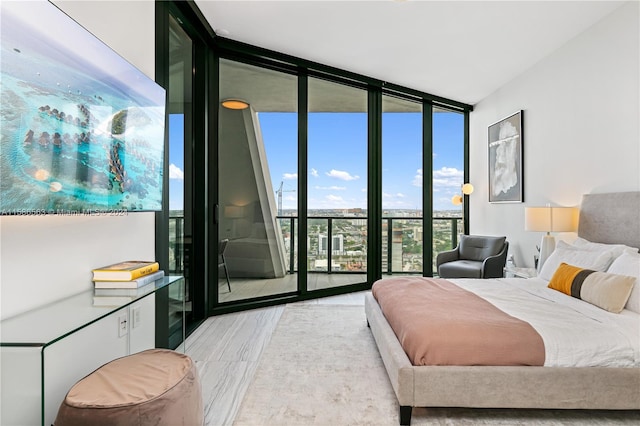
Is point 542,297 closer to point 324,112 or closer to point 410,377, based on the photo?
point 410,377

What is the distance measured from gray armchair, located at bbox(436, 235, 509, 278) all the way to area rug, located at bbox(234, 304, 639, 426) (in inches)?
80.7

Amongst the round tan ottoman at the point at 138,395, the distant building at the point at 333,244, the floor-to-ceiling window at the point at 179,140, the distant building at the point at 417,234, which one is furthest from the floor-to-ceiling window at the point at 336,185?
the round tan ottoman at the point at 138,395

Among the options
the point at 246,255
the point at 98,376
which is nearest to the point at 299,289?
the point at 246,255

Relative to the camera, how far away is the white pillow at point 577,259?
285 cm

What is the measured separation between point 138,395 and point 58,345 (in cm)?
47

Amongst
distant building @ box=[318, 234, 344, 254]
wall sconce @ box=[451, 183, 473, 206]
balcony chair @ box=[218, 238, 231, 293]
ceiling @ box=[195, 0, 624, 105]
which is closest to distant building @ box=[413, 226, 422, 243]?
wall sconce @ box=[451, 183, 473, 206]

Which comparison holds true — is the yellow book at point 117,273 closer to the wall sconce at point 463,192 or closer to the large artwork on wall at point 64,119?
the large artwork on wall at point 64,119

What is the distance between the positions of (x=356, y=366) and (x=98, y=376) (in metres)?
1.65

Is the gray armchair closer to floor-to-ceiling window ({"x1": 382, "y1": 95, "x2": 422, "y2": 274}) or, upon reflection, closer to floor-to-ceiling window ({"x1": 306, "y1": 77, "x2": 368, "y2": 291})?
floor-to-ceiling window ({"x1": 382, "y1": 95, "x2": 422, "y2": 274})

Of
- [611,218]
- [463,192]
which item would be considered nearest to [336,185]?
[463,192]

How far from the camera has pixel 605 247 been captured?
119 inches

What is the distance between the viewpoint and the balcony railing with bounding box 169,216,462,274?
473cm

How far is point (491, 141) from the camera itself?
554 centimetres

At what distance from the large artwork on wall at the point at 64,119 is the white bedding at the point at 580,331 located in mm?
2400
